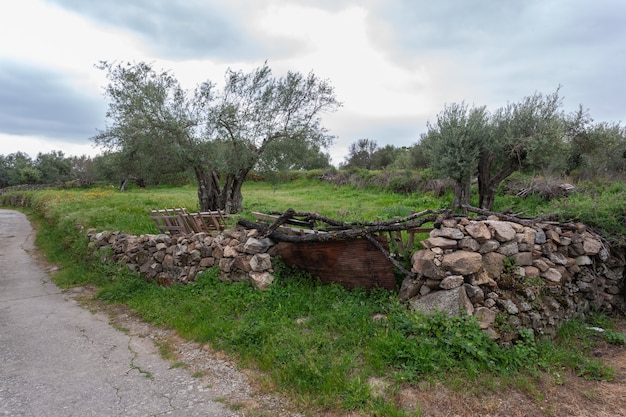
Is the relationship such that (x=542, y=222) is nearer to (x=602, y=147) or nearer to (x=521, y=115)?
(x=521, y=115)

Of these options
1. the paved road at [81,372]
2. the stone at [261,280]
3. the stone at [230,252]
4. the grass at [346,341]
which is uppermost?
the stone at [230,252]

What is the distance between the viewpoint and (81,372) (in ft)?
15.6

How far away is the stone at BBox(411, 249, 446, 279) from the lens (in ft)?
17.1

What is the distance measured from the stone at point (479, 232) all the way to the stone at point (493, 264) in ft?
0.84

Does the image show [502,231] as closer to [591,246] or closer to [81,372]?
[591,246]

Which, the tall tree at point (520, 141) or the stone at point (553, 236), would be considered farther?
the tall tree at point (520, 141)

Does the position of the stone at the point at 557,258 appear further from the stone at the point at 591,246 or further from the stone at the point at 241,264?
the stone at the point at 241,264

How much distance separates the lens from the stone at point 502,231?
546cm

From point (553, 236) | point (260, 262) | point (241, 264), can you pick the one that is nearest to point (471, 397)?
point (553, 236)

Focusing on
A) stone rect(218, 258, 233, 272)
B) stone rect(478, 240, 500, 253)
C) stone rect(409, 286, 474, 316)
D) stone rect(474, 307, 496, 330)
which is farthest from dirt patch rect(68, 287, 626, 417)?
stone rect(218, 258, 233, 272)

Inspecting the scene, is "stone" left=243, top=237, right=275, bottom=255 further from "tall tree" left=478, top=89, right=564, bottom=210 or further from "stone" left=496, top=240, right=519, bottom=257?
"tall tree" left=478, top=89, right=564, bottom=210

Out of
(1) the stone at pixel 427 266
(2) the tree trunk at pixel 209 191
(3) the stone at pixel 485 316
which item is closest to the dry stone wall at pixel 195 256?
(1) the stone at pixel 427 266

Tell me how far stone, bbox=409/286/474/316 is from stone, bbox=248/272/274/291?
2.85 meters

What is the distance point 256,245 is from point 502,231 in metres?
4.49
